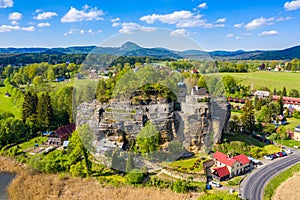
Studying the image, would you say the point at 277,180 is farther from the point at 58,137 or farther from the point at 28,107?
the point at 28,107

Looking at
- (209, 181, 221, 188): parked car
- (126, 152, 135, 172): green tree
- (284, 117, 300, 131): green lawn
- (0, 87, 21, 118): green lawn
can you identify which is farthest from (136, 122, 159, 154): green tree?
(0, 87, 21, 118): green lawn

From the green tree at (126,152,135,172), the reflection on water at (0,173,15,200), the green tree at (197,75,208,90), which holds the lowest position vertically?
the reflection on water at (0,173,15,200)

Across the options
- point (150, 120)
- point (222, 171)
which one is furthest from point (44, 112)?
point (222, 171)

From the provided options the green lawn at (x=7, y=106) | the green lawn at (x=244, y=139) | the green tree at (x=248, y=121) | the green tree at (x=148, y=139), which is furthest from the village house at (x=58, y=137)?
the green tree at (x=248, y=121)

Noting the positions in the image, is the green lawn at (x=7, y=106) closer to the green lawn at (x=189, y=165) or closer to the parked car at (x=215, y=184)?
the green lawn at (x=189, y=165)

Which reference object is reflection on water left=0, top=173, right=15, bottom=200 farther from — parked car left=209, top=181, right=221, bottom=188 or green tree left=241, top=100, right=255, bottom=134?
green tree left=241, top=100, right=255, bottom=134

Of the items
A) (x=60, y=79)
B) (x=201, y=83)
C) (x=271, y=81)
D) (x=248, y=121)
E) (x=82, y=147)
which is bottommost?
(x=82, y=147)

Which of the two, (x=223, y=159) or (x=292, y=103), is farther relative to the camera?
(x=292, y=103)
